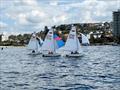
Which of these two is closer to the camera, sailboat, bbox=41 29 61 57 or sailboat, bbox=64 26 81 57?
sailboat, bbox=64 26 81 57

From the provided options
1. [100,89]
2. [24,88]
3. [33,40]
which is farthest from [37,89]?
[33,40]

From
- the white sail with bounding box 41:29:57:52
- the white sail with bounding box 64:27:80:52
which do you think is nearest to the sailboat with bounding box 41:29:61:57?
the white sail with bounding box 41:29:57:52

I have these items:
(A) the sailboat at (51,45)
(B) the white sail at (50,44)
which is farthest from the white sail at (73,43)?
(B) the white sail at (50,44)

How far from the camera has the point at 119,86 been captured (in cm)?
3619

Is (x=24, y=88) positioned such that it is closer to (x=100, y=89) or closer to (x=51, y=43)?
(x=100, y=89)

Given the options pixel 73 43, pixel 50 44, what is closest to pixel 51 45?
pixel 50 44

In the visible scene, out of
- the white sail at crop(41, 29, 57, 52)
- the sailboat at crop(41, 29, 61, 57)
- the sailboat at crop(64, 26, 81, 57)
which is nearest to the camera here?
the sailboat at crop(64, 26, 81, 57)

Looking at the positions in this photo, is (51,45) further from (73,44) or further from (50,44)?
(73,44)

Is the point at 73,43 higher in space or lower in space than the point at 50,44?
higher

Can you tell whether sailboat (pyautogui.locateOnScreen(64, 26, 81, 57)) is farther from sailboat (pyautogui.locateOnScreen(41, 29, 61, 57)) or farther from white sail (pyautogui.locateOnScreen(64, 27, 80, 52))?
sailboat (pyautogui.locateOnScreen(41, 29, 61, 57))

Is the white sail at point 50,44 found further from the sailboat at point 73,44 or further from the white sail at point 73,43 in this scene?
the sailboat at point 73,44

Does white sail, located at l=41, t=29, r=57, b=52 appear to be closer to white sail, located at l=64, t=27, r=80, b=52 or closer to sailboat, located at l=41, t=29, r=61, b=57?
sailboat, located at l=41, t=29, r=61, b=57

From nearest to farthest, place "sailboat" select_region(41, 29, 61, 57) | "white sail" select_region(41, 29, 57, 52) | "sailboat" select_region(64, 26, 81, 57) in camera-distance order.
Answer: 1. "sailboat" select_region(64, 26, 81, 57)
2. "sailboat" select_region(41, 29, 61, 57)
3. "white sail" select_region(41, 29, 57, 52)

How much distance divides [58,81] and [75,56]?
44.6m
